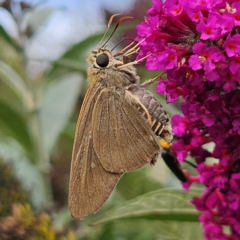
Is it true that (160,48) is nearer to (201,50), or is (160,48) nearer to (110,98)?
(201,50)

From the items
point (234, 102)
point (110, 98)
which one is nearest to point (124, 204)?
point (110, 98)

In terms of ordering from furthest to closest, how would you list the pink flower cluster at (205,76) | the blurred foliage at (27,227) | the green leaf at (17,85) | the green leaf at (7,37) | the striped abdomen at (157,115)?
the green leaf at (17,85) < the green leaf at (7,37) < the blurred foliage at (27,227) < the striped abdomen at (157,115) < the pink flower cluster at (205,76)

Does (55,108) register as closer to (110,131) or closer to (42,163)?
(42,163)

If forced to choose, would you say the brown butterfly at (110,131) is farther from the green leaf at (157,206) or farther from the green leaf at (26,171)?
the green leaf at (26,171)

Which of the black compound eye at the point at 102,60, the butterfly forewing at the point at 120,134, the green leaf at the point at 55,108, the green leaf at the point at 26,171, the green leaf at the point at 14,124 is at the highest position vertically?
the black compound eye at the point at 102,60

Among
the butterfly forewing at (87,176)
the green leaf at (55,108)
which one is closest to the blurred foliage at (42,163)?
the green leaf at (55,108)

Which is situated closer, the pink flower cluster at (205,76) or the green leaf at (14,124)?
the pink flower cluster at (205,76)

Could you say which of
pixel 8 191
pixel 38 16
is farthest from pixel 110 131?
pixel 38 16
